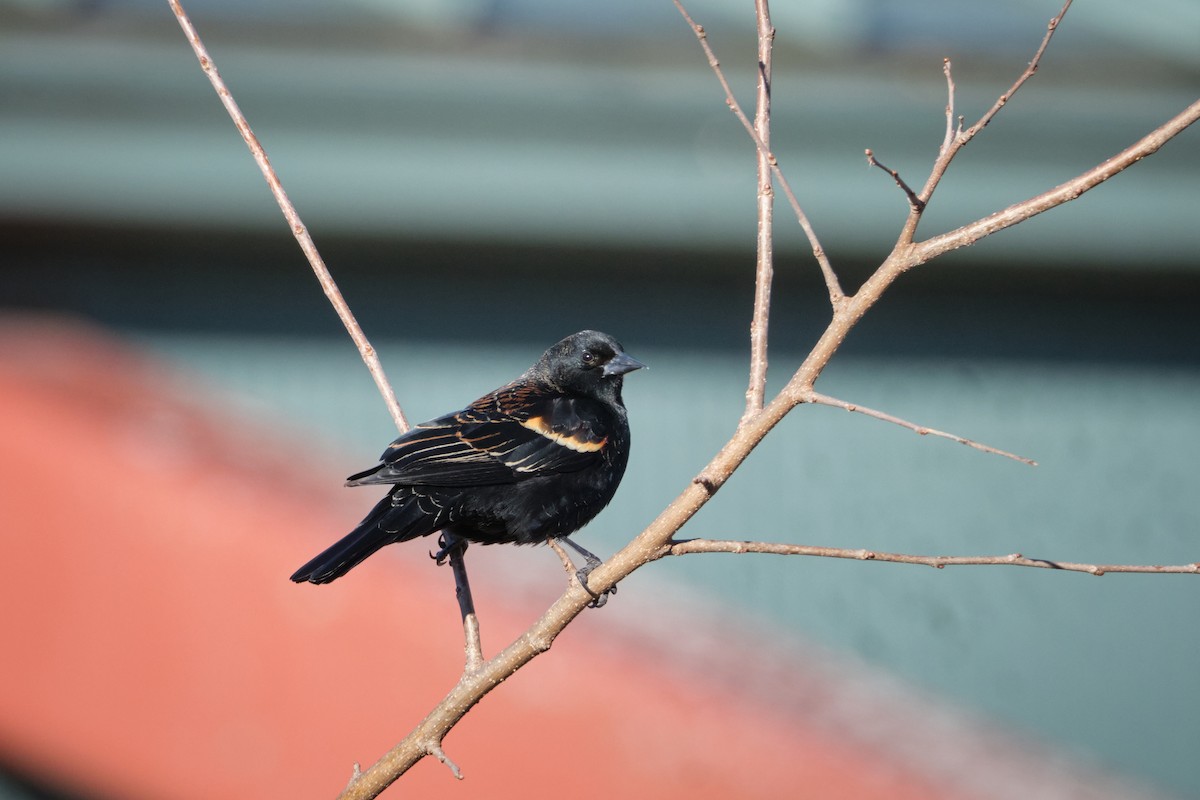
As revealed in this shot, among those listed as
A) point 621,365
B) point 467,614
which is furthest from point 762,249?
point 621,365

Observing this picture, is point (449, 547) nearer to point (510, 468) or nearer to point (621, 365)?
point (510, 468)

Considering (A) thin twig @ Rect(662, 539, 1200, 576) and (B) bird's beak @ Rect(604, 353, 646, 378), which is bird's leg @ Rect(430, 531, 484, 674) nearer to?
(A) thin twig @ Rect(662, 539, 1200, 576)

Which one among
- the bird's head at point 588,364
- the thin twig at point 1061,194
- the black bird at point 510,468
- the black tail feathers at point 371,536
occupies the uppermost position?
the thin twig at point 1061,194

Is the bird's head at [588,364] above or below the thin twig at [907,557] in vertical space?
above

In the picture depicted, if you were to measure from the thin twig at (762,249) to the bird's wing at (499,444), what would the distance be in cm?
89

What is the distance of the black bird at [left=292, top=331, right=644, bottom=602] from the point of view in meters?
2.44

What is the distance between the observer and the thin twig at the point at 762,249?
1749mm

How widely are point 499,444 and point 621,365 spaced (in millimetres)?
431

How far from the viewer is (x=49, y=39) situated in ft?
16.5

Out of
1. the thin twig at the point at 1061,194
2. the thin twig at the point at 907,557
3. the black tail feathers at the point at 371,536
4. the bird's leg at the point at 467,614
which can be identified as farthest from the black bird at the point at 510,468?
the thin twig at the point at 1061,194

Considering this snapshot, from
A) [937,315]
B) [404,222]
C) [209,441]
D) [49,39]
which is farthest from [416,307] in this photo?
[937,315]

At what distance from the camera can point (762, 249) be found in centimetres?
179

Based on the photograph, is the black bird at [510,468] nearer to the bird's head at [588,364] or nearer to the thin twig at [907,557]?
the bird's head at [588,364]

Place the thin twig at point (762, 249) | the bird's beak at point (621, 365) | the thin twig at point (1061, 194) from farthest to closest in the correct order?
the bird's beak at point (621, 365), the thin twig at point (762, 249), the thin twig at point (1061, 194)
